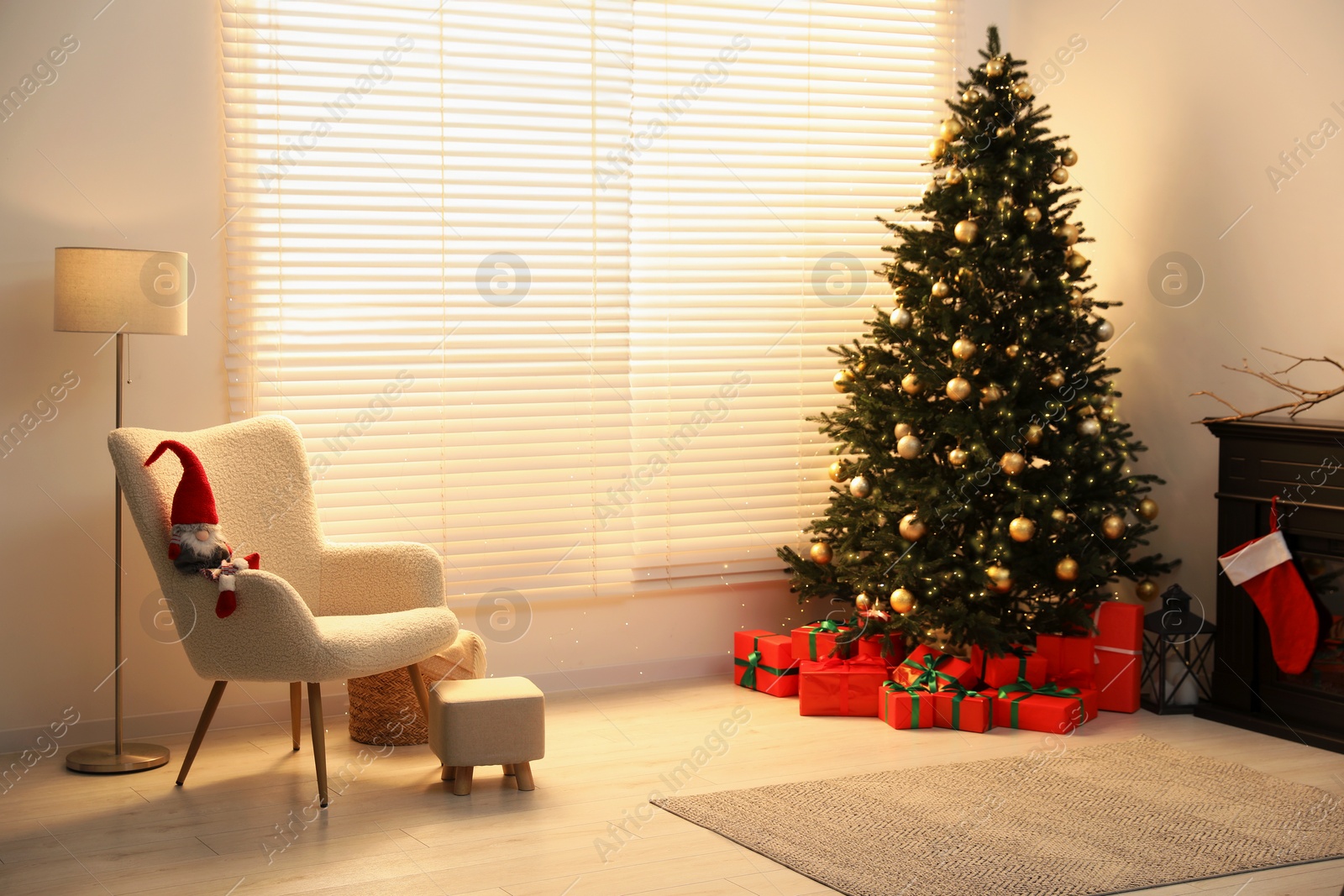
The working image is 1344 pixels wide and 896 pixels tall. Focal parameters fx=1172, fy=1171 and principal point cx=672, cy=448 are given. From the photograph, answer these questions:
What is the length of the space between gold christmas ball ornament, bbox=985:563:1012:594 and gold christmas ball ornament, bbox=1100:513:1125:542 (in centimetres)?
41

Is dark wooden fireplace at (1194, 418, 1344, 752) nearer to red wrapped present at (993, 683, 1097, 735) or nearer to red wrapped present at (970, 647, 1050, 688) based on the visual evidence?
red wrapped present at (993, 683, 1097, 735)

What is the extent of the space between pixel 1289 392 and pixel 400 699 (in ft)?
10.6

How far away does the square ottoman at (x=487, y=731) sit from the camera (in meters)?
3.32

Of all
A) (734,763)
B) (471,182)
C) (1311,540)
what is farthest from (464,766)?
(1311,540)

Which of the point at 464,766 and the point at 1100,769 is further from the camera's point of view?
the point at 1100,769

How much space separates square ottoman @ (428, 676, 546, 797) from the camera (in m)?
3.32

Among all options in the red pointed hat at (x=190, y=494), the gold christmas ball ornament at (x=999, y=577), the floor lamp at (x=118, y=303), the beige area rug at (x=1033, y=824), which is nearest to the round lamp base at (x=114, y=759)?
the floor lamp at (x=118, y=303)

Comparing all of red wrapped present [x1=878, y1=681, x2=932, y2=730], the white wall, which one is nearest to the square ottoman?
the white wall

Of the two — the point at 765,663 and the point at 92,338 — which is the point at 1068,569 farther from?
the point at 92,338

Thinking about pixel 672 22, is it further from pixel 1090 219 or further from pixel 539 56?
pixel 1090 219

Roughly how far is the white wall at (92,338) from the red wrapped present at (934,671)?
7.53 feet

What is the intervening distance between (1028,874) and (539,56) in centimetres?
326

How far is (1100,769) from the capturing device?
3.58m

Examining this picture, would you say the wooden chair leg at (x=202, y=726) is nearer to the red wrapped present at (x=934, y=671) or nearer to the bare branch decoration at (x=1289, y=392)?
the red wrapped present at (x=934, y=671)
